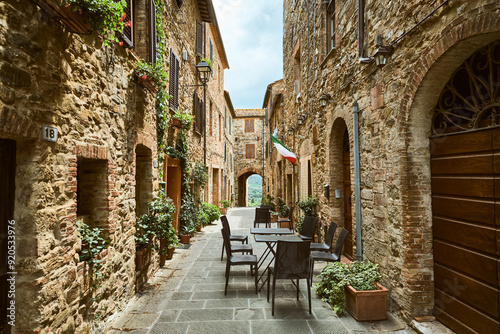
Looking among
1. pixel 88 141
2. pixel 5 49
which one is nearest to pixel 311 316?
pixel 88 141

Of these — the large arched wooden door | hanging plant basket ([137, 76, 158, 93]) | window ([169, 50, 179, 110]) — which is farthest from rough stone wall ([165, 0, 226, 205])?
the large arched wooden door

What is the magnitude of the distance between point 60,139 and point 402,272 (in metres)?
3.73

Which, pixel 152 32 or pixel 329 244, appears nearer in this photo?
pixel 152 32

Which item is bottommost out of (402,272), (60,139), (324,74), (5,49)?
(402,272)

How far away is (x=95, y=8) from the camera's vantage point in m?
2.32

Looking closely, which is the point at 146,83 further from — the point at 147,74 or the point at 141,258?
the point at 141,258

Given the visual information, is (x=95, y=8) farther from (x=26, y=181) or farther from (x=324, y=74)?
(x=324, y=74)

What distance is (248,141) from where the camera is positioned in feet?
80.6

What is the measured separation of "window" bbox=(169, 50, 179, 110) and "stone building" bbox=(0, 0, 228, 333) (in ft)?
6.24

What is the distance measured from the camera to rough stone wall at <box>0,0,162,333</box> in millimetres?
2008

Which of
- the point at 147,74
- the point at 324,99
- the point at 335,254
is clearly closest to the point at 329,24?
the point at 324,99

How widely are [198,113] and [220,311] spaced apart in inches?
268

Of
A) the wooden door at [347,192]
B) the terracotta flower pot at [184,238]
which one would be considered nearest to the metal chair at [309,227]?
the wooden door at [347,192]

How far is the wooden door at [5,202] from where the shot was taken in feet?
6.90
